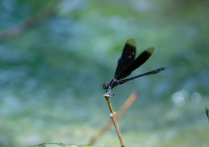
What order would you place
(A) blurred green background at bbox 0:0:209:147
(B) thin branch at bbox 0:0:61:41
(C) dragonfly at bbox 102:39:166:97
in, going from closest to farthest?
(C) dragonfly at bbox 102:39:166:97 < (A) blurred green background at bbox 0:0:209:147 < (B) thin branch at bbox 0:0:61:41

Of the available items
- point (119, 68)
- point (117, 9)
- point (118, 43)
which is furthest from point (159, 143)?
point (117, 9)

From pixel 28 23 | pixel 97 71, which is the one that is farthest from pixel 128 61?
pixel 28 23

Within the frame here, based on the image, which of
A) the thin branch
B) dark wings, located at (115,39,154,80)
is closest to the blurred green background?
the thin branch

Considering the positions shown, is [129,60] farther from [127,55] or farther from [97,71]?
[97,71]

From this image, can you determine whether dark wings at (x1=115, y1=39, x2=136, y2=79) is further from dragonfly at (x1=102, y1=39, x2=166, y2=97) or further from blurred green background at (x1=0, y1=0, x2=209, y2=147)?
blurred green background at (x1=0, y1=0, x2=209, y2=147)

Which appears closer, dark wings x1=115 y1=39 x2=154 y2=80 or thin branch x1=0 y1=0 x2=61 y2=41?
dark wings x1=115 y1=39 x2=154 y2=80

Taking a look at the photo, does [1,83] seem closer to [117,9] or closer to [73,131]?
[73,131]

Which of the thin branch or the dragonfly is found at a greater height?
the thin branch
